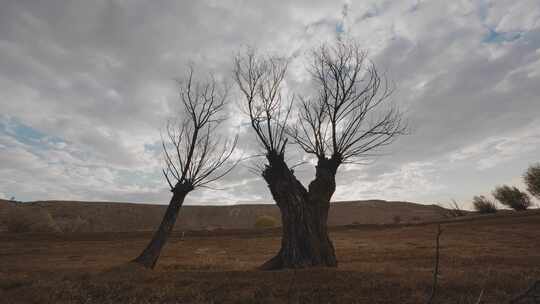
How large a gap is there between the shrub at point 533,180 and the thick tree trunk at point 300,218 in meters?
26.4

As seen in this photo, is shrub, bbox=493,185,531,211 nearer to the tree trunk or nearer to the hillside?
the hillside

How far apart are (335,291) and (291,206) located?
424cm

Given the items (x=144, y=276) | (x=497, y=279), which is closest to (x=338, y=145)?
(x=497, y=279)

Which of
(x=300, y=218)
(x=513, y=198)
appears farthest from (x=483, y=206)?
(x=300, y=218)

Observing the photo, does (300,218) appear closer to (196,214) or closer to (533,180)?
(533,180)

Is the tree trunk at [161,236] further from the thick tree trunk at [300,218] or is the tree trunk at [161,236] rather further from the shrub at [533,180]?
the shrub at [533,180]

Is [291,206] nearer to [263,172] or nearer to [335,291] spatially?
[263,172]

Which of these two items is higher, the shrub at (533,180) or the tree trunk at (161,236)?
the shrub at (533,180)

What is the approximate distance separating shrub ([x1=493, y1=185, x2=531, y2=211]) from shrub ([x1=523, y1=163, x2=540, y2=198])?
10.0ft

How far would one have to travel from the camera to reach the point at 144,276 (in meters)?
8.15

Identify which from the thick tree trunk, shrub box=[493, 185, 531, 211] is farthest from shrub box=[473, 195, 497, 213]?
the thick tree trunk

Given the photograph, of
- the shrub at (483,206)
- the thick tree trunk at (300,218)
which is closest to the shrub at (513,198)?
A: the shrub at (483,206)

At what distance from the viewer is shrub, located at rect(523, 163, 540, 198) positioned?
27134 millimetres

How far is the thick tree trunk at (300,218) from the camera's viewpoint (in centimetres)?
964
